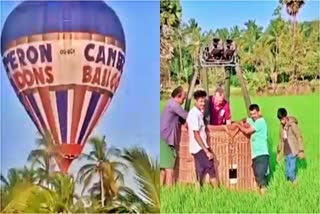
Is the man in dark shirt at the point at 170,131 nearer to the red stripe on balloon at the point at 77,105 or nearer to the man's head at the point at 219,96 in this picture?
the man's head at the point at 219,96

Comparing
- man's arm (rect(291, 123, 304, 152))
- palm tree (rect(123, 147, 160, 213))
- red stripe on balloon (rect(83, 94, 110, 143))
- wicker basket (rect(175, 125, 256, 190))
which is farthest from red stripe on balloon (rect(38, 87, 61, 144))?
man's arm (rect(291, 123, 304, 152))

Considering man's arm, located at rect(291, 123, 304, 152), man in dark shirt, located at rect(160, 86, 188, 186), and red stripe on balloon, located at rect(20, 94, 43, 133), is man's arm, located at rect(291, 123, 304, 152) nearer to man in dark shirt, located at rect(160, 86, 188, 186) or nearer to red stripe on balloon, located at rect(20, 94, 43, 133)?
man in dark shirt, located at rect(160, 86, 188, 186)

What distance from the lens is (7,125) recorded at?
11.9ft

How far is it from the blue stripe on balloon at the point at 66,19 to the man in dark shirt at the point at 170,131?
0.57 m

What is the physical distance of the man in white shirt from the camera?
3.62 m

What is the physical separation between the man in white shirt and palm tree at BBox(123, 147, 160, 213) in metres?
0.30

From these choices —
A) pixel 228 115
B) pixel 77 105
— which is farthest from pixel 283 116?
pixel 77 105

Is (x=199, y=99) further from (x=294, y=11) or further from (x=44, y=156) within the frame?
(x=44, y=156)

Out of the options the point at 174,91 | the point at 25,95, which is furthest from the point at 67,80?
the point at 174,91

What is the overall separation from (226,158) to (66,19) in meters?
1.54

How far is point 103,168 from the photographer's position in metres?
3.63

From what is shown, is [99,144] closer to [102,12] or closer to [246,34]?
[102,12]

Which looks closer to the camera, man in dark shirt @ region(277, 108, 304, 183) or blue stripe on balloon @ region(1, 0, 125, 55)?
blue stripe on balloon @ region(1, 0, 125, 55)

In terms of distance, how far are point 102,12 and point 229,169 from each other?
4.83 ft
